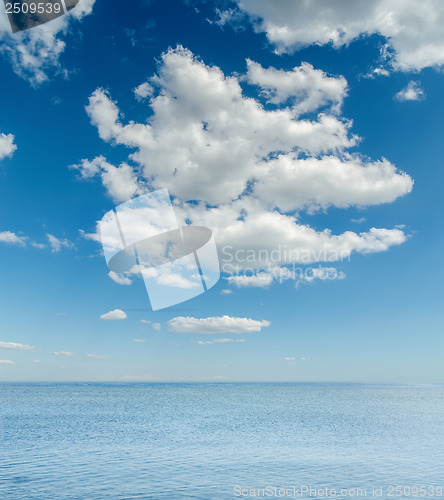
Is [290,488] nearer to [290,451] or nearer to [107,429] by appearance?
[290,451]

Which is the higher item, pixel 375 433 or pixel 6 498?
pixel 6 498

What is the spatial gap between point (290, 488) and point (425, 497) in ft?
19.8

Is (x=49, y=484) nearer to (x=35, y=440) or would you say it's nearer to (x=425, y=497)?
(x=35, y=440)

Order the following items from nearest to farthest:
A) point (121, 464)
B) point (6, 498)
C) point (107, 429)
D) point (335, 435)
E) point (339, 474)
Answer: point (6, 498) < point (339, 474) < point (121, 464) < point (335, 435) < point (107, 429)

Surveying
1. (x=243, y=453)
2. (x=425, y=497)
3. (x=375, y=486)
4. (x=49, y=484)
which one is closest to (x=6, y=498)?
(x=49, y=484)

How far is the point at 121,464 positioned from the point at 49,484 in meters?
5.47

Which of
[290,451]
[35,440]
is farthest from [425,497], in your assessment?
[35,440]

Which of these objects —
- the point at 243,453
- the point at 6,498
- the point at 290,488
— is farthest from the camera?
the point at 243,453

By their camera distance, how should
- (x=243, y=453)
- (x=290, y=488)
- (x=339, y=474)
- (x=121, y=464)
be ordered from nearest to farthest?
1. (x=290, y=488)
2. (x=339, y=474)
3. (x=121, y=464)
4. (x=243, y=453)

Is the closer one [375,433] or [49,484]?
[49,484]

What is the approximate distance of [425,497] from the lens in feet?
58.5

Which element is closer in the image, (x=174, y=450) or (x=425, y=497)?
(x=425, y=497)

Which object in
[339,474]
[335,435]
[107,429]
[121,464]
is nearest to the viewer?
[339,474]

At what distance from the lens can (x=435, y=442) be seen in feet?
105
